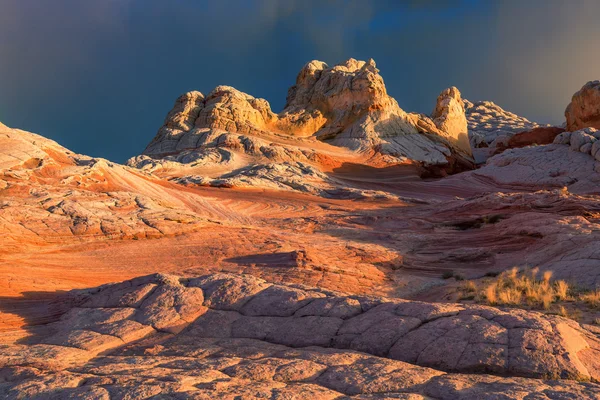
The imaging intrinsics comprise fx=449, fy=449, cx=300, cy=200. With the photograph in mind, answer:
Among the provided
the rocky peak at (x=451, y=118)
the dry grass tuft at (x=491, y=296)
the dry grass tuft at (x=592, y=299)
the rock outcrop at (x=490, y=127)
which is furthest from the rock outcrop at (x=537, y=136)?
the dry grass tuft at (x=592, y=299)

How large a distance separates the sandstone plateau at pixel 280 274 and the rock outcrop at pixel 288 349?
32 mm

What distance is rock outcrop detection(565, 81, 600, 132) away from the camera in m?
46.3

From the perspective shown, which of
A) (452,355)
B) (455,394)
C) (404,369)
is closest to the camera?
(455,394)

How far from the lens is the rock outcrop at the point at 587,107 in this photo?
152 ft

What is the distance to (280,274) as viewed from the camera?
538 inches

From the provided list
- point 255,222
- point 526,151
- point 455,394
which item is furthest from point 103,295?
point 526,151

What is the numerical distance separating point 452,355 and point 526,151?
3931cm

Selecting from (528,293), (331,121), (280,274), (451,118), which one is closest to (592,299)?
(528,293)

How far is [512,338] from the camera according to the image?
19.7 feet

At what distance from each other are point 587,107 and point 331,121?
2710 cm

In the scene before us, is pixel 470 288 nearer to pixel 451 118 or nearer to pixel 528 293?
pixel 528 293

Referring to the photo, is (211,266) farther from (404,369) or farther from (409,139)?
(409,139)

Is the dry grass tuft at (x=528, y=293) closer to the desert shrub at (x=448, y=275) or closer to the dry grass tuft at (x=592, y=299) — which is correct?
the dry grass tuft at (x=592, y=299)

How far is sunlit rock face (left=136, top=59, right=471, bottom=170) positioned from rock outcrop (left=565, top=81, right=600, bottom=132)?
12046 millimetres
